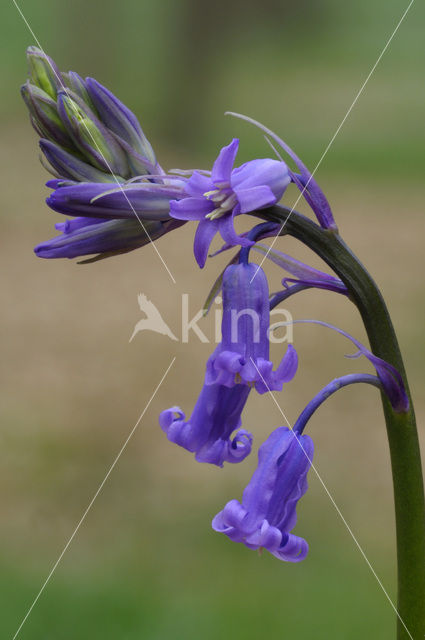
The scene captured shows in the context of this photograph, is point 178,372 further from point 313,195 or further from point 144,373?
point 313,195

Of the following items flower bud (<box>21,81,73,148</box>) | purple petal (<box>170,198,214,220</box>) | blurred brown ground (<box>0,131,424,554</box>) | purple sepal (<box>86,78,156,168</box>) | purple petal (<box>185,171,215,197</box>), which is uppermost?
purple sepal (<box>86,78,156,168</box>)

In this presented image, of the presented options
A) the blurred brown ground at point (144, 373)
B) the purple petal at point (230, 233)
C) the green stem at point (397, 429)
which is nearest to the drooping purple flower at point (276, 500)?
the green stem at point (397, 429)

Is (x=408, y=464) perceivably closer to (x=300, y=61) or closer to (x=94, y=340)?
(x=94, y=340)

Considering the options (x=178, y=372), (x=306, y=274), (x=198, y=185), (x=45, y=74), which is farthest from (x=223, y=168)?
(x=178, y=372)

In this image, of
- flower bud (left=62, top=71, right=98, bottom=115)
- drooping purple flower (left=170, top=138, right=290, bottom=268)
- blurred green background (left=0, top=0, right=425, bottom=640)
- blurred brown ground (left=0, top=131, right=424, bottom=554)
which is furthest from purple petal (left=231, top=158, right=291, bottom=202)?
blurred brown ground (left=0, top=131, right=424, bottom=554)

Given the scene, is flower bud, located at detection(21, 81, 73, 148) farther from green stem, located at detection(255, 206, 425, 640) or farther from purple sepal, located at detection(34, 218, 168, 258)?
green stem, located at detection(255, 206, 425, 640)

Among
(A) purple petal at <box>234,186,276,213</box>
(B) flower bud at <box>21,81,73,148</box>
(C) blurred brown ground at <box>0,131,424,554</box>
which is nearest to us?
(A) purple petal at <box>234,186,276,213</box>

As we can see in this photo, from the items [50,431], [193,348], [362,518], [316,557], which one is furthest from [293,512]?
[193,348]

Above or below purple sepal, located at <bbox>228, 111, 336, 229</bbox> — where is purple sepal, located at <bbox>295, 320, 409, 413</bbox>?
below
